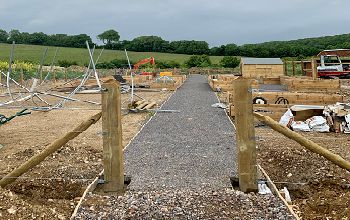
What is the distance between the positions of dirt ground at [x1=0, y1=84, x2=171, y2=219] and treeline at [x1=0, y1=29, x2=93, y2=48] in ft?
265

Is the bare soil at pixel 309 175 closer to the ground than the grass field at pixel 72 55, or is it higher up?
closer to the ground

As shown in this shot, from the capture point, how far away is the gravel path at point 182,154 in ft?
18.8

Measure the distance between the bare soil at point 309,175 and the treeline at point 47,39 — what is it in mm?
84222

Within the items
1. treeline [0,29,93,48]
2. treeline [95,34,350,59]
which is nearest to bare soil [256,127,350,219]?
treeline [95,34,350,59]

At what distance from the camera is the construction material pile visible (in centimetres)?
1048

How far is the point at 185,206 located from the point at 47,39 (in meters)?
94.4

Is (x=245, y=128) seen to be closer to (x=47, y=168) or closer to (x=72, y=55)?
(x=47, y=168)

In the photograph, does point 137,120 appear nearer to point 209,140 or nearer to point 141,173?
point 209,140

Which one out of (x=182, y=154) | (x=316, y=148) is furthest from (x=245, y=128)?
(x=182, y=154)

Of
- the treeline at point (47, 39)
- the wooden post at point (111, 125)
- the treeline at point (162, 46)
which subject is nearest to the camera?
the wooden post at point (111, 125)

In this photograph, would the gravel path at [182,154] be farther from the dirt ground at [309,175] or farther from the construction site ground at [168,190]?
the dirt ground at [309,175]

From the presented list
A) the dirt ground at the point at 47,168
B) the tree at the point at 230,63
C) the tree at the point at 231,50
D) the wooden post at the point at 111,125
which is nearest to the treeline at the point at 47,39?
the tree at the point at 231,50

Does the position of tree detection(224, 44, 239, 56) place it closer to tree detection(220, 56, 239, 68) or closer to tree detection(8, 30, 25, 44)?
tree detection(220, 56, 239, 68)

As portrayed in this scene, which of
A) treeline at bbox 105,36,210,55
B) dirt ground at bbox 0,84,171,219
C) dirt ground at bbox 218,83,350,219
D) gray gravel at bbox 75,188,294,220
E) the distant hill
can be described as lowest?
dirt ground at bbox 218,83,350,219
